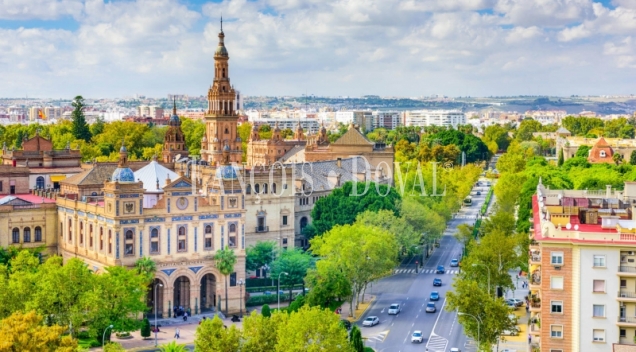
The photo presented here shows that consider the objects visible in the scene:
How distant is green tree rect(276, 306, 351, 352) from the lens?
58969 millimetres

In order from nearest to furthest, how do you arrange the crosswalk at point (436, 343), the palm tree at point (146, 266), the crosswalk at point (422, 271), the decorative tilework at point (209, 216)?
the crosswalk at point (436, 343) → the palm tree at point (146, 266) → the decorative tilework at point (209, 216) → the crosswalk at point (422, 271)

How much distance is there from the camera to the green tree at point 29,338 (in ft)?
180

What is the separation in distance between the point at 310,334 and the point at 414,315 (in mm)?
30387

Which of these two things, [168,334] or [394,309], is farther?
[394,309]

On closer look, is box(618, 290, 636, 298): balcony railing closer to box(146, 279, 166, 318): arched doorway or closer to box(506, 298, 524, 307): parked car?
box(506, 298, 524, 307): parked car

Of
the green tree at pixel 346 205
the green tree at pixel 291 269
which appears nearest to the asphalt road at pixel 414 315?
the green tree at pixel 291 269

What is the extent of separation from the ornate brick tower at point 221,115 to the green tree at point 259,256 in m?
41.8

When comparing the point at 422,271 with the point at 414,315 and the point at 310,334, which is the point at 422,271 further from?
the point at 310,334

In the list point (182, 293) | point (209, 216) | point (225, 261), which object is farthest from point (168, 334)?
point (209, 216)

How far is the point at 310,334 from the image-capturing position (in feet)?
196

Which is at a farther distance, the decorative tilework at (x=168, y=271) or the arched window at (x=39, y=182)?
the arched window at (x=39, y=182)

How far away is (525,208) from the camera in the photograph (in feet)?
360

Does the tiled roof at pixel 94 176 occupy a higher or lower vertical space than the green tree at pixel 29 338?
higher

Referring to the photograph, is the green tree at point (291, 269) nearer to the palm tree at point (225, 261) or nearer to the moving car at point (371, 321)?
the palm tree at point (225, 261)
